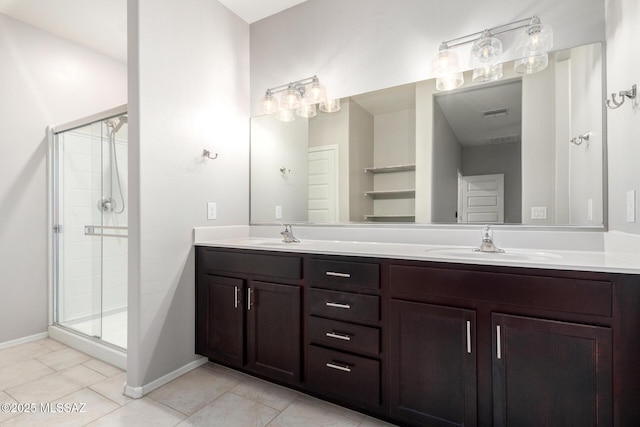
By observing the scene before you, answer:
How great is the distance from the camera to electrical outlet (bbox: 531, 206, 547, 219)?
166cm

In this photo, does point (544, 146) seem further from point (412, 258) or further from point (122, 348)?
point (122, 348)

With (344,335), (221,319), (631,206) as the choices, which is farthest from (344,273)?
(631,206)

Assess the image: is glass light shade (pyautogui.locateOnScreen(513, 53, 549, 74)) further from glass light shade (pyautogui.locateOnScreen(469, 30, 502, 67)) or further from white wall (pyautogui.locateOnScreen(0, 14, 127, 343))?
white wall (pyautogui.locateOnScreen(0, 14, 127, 343))

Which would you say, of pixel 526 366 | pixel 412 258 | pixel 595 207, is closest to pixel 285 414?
pixel 412 258

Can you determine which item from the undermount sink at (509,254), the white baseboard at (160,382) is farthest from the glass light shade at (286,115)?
the white baseboard at (160,382)

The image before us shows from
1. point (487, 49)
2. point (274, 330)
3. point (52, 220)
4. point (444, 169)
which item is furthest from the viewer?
point (52, 220)

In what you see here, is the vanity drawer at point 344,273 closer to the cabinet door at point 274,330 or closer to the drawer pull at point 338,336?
the cabinet door at point 274,330

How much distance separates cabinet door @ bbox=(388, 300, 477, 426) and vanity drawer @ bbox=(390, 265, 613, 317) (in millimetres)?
Result: 77

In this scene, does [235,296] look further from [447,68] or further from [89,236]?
[447,68]

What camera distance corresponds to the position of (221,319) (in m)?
2.04

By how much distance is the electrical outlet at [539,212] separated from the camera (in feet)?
5.44

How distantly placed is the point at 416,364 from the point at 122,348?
2023 millimetres

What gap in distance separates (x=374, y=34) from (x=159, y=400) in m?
2.67

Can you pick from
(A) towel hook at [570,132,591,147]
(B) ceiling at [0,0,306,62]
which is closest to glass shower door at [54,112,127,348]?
(B) ceiling at [0,0,306,62]
